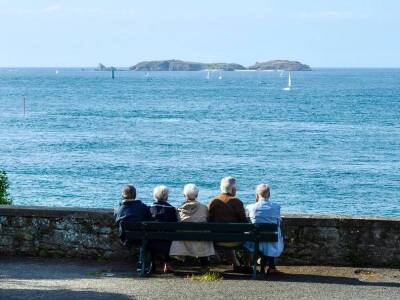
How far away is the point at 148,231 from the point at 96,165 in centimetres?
3698

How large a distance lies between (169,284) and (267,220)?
5.02 feet

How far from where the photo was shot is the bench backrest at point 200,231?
10.8m

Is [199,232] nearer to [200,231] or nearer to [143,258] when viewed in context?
[200,231]

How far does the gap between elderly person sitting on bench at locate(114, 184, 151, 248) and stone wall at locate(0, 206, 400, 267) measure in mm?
497

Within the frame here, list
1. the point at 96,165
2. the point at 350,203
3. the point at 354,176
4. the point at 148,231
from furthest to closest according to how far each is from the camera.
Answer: the point at 96,165 < the point at 354,176 < the point at 350,203 < the point at 148,231

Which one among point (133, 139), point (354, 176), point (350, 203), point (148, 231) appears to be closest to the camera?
point (148, 231)

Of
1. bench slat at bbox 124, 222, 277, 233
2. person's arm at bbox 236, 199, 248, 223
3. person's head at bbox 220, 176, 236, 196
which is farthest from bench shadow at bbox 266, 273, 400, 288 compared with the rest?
person's head at bbox 220, 176, 236, 196

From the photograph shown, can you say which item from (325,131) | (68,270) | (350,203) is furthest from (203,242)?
(325,131)

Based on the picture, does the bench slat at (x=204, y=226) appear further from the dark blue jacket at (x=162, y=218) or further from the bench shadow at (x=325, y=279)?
the bench shadow at (x=325, y=279)

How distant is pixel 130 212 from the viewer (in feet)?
36.6

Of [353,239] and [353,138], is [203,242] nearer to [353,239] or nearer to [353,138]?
[353,239]

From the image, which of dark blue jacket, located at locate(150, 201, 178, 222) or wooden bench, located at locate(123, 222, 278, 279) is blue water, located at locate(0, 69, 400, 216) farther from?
wooden bench, located at locate(123, 222, 278, 279)

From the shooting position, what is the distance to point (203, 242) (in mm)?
11086

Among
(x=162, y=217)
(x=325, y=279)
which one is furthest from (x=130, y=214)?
(x=325, y=279)
